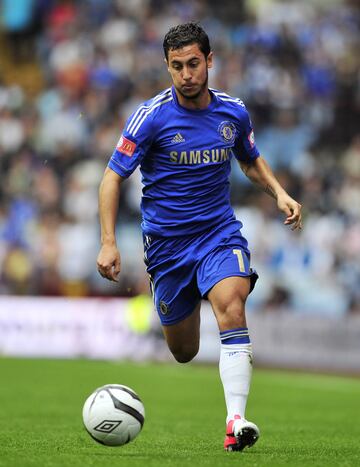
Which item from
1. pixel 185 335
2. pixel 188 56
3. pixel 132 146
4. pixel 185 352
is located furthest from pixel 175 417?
pixel 188 56

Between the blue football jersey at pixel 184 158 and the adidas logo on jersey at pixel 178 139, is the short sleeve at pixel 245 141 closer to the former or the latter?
the blue football jersey at pixel 184 158

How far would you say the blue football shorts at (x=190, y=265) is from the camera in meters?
7.55

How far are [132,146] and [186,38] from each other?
768 millimetres

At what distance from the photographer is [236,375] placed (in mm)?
7230

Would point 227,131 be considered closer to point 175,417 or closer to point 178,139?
point 178,139

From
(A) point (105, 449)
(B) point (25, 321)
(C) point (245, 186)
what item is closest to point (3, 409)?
(A) point (105, 449)

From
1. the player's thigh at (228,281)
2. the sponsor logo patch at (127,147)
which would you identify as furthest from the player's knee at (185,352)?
the sponsor logo patch at (127,147)

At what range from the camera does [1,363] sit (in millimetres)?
17766

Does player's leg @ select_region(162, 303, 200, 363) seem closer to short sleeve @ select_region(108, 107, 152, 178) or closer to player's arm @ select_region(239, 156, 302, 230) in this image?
player's arm @ select_region(239, 156, 302, 230)

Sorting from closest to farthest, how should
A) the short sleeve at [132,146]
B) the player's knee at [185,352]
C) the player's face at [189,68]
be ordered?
the player's face at [189,68] → the short sleeve at [132,146] → the player's knee at [185,352]

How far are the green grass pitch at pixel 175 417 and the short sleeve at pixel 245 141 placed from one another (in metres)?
1.98

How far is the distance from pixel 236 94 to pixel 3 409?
490 inches

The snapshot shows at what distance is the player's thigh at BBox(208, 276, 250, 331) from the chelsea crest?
988 mm

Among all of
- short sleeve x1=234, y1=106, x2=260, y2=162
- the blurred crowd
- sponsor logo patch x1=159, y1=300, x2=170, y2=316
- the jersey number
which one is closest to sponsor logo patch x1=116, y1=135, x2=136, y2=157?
short sleeve x1=234, y1=106, x2=260, y2=162
